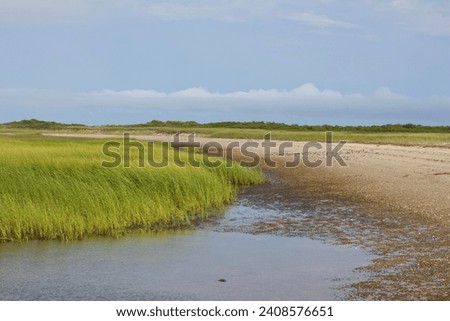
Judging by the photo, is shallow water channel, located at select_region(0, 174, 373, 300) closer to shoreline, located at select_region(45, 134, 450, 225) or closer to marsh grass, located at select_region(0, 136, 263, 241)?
marsh grass, located at select_region(0, 136, 263, 241)

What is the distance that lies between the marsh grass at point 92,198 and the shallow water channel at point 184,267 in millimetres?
611

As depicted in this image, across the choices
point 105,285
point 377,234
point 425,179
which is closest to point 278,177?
point 425,179

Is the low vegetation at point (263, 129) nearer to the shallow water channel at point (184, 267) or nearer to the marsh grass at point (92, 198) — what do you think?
the marsh grass at point (92, 198)

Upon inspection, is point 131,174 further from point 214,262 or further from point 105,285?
point 105,285

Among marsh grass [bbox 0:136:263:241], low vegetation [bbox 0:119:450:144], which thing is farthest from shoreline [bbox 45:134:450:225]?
low vegetation [bbox 0:119:450:144]

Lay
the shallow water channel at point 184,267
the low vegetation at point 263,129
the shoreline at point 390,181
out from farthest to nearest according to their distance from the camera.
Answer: the low vegetation at point 263,129
the shoreline at point 390,181
the shallow water channel at point 184,267

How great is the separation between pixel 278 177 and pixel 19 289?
19.4 metres

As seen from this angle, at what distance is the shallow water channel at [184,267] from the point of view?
32.6 ft

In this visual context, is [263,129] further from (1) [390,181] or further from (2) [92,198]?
(2) [92,198]

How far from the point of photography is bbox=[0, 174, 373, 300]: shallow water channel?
993cm

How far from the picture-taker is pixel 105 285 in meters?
10.4

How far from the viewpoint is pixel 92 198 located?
15.3 metres

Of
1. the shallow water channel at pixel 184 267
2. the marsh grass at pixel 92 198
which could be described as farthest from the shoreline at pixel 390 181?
the marsh grass at pixel 92 198

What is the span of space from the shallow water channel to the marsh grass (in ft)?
2.01
